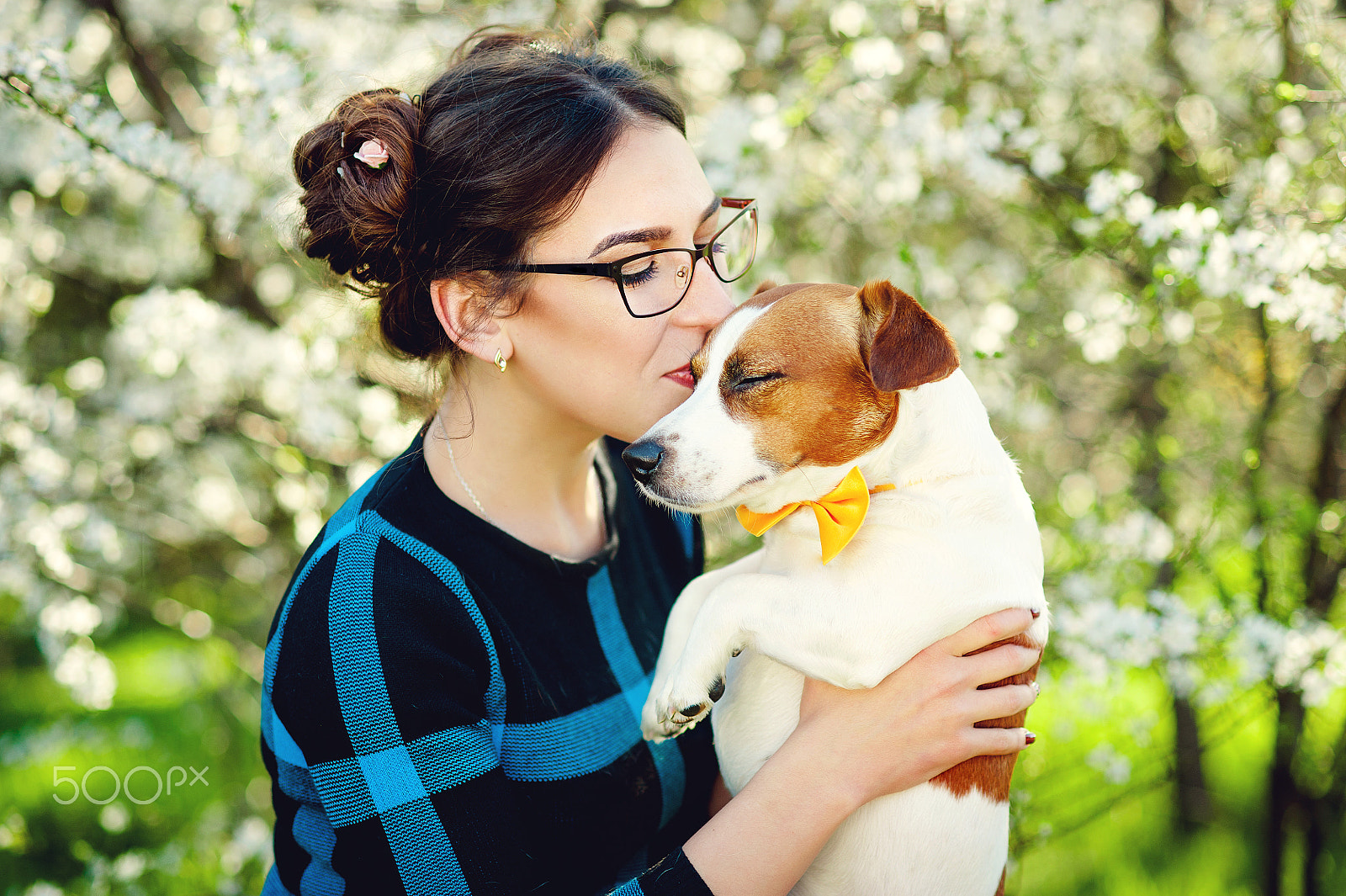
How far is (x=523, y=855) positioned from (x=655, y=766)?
0.39m

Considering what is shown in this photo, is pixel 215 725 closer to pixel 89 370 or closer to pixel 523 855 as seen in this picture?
pixel 89 370

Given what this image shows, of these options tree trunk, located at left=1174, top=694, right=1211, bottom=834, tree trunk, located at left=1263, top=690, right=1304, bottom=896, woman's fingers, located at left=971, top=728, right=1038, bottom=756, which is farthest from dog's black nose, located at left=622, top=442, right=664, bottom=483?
tree trunk, located at left=1174, top=694, right=1211, bottom=834

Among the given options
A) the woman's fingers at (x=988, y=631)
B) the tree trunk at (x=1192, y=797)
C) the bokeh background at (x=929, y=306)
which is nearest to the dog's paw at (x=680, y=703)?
the woman's fingers at (x=988, y=631)

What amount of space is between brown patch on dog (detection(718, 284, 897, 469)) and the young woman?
0.18m

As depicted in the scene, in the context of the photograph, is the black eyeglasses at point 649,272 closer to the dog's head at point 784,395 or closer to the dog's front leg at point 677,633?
the dog's head at point 784,395

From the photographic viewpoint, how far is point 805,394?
5.40 ft

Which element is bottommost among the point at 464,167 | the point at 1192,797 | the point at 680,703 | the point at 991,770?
the point at 1192,797

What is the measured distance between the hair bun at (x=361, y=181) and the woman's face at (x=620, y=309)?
1.00ft

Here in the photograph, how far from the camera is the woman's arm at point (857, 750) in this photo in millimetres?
1434

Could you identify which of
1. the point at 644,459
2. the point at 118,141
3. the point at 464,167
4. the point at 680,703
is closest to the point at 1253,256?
the point at 644,459

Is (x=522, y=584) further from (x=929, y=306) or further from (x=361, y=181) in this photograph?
(x=929, y=306)

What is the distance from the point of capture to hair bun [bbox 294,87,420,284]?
65.8 inches

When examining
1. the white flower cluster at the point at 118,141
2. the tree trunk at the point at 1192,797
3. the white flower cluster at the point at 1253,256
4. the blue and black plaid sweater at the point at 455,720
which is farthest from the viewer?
the tree trunk at the point at 1192,797

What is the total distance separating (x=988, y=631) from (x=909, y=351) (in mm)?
521
